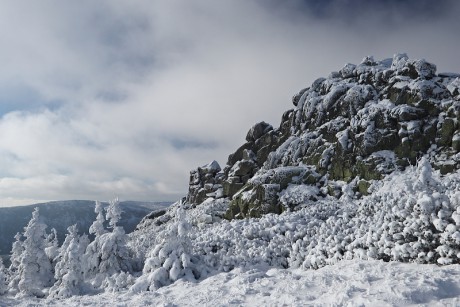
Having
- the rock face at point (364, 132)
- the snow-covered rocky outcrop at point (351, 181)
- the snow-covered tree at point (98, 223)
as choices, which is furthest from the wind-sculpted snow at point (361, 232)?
the snow-covered tree at point (98, 223)

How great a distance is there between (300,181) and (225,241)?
13.8 metres

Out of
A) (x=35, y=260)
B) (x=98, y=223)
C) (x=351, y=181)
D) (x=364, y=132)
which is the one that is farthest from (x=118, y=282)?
(x=364, y=132)

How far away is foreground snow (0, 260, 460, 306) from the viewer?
1018cm

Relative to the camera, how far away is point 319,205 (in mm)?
28203

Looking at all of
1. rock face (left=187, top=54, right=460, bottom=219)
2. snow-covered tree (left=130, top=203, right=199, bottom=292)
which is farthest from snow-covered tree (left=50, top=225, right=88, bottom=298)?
rock face (left=187, top=54, right=460, bottom=219)

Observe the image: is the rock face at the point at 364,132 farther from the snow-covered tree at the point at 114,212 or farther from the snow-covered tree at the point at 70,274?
the snow-covered tree at the point at 70,274

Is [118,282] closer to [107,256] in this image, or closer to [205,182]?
[107,256]

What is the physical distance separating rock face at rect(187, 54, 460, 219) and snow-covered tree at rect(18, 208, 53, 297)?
17.2 meters

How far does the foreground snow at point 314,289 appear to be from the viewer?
33.4ft

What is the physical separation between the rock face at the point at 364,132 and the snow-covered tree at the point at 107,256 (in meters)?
13.2

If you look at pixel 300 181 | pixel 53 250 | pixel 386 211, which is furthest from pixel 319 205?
pixel 53 250

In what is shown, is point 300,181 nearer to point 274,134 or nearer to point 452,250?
point 274,134

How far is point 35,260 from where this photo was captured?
23969 mm

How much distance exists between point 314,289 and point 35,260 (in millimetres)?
20577
